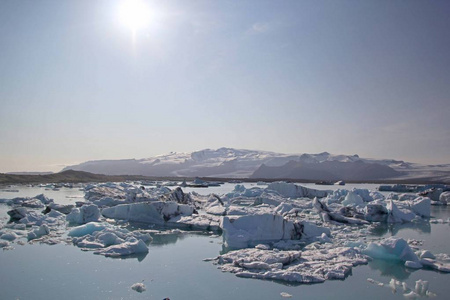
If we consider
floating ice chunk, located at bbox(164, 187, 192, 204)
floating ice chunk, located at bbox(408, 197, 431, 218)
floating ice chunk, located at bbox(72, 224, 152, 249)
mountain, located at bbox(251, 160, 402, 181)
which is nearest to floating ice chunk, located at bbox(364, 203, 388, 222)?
floating ice chunk, located at bbox(408, 197, 431, 218)

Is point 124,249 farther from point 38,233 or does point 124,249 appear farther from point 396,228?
point 396,228

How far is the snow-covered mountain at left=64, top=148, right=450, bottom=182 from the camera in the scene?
2263 inches

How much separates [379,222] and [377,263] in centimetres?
593

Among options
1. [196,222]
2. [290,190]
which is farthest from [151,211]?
[290,190]

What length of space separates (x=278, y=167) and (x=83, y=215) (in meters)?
53.4

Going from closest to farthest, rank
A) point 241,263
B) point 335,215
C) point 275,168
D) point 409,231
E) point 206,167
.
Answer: point 241,263 < point 409,231 < point 335,215 < point 275,168 < point 206,167

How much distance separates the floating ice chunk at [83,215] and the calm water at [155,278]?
3.15 meters

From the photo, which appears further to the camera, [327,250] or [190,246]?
[190,246]

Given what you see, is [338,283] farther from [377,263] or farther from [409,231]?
[409,231]

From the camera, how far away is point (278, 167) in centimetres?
6172

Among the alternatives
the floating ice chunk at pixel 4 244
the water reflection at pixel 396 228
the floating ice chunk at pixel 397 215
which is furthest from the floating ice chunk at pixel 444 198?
the floating ice chunk at pixel 4 244

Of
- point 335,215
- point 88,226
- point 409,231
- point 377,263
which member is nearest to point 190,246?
point 88,226

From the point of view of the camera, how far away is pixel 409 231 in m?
9.80

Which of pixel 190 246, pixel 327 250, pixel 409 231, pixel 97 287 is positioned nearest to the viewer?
pixel 97 287
